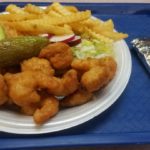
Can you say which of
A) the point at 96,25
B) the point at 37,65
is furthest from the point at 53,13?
the point at 37,65

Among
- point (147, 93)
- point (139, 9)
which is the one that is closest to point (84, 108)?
point (147, 93)

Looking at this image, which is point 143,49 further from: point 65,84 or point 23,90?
point 23,90

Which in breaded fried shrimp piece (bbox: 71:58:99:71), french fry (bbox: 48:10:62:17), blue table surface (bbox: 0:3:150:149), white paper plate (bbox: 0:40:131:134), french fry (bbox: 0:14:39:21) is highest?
french fry (bbox: 48:10:62:17)

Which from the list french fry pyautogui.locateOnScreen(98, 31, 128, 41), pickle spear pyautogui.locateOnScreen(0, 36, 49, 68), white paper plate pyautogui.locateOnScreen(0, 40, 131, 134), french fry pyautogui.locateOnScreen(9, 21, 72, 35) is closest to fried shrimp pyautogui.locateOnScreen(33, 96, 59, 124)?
white paper plate pyautogui.locateOnScreen(0, 40, 131, 134)

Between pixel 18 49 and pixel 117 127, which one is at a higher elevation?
pixel 18 49

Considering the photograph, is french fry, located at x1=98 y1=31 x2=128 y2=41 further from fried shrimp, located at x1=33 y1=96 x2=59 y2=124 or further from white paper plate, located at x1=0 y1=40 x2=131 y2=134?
fried shrimp, located at x1=33 y1=96 x2=59 y2=124

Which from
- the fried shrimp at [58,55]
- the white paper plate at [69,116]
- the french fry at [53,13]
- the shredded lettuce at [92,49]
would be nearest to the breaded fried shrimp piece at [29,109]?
the white paper plate at [69,116]
